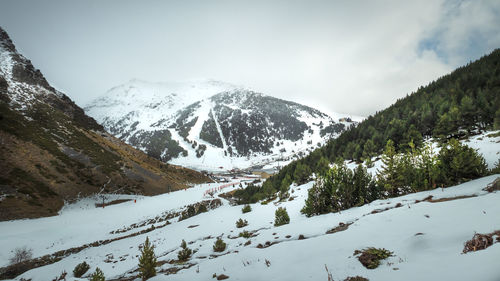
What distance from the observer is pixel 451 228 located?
4699mm

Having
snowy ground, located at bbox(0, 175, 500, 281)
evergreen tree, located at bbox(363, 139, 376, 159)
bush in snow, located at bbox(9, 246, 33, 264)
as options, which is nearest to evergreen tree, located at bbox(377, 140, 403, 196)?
snowy ground, located at bbox(0, 175, 500, 281)

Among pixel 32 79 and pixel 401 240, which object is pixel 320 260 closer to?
pixel 401 240

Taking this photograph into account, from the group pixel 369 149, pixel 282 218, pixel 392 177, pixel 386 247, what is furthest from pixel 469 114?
pixel 386 247

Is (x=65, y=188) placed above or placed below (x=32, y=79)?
below

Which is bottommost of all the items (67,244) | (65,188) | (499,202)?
(67,244)

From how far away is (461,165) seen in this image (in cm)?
918

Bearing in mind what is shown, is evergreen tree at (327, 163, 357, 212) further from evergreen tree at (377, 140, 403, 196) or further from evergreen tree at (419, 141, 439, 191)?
evergreen tree at (419, 141, 439, 191)

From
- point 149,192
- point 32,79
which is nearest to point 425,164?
point 149,192

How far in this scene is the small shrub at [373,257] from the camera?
429cm

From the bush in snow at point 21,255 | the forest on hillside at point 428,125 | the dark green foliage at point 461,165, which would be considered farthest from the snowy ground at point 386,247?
the bush in snow at point 21,255

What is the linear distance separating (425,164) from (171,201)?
4051 cm

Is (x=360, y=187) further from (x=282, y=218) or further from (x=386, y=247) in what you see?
(x=386, y=247)

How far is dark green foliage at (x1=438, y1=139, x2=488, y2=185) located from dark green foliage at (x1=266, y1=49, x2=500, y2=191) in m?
16.3

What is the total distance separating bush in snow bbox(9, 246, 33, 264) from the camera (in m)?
17.7
